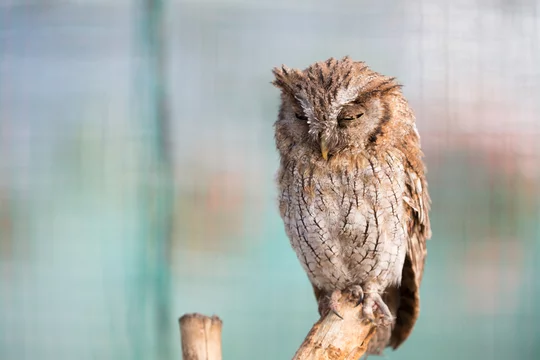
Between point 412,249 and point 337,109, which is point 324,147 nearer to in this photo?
point 337,109

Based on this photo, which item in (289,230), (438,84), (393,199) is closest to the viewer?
(393,199)

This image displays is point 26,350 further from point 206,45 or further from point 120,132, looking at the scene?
point 206,45

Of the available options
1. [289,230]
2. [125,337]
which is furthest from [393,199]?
[125,337]

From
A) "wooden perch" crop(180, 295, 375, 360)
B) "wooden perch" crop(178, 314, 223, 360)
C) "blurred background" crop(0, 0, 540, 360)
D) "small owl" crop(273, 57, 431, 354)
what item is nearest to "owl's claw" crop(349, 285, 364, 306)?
"small owl" crop(273, 57, 431, 354)

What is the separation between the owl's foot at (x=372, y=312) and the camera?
4.47 feet

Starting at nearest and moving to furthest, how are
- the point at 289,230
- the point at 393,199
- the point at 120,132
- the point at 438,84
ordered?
the point at 393,199 → the point at 289,230 → the point at 438,84 → the point at 120,132

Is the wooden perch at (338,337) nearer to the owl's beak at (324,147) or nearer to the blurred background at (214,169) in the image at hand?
the owl's beak at (324,147)

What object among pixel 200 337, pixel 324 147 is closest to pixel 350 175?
pixel 324 147

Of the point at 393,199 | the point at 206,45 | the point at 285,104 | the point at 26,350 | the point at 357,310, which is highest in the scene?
the point at 206,45

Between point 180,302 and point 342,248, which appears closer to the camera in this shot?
point 342,248

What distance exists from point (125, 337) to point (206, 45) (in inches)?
53.5

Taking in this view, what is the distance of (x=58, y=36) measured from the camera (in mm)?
2381

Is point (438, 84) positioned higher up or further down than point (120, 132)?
higher up

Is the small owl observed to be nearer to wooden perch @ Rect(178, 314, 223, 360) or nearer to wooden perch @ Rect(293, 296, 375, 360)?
wooden perch @ Rect(293, 296, 375, 360)
